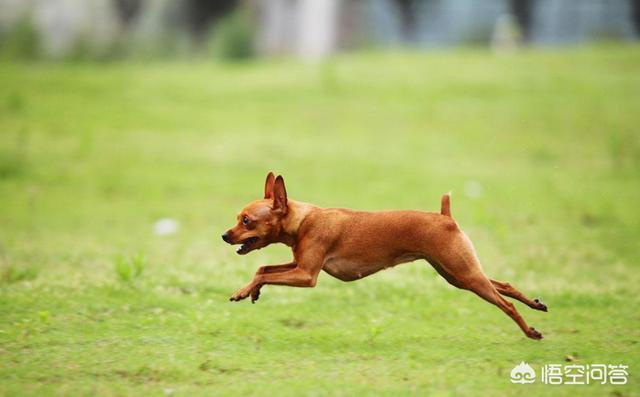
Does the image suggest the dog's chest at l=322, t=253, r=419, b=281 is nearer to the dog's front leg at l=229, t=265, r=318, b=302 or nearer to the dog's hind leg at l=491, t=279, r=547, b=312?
the dog's front leg at l=229, t=265, r=318, b=302

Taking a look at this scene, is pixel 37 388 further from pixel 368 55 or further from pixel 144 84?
pixel 368 55

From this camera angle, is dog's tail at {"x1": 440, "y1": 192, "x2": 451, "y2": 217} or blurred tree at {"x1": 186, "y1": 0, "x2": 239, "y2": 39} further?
blurred tree at {"x1": 186, "y1": 0, "x2": 239, "y2": 39}

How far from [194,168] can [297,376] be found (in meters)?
12.3

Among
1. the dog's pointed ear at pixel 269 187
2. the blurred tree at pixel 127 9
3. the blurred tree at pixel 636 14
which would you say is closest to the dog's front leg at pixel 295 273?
the dog's pointed ear at pixel 269 187

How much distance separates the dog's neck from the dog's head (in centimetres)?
4

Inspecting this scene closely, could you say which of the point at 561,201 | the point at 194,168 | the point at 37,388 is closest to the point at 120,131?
the point at 194,168

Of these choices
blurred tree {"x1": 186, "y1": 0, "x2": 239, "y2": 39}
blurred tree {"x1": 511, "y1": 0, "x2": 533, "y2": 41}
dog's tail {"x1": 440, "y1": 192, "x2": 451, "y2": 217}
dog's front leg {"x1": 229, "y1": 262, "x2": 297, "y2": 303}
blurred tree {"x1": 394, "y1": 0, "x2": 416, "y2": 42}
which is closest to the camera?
dog's front leg {"x1": 229, "y1": 262, "x2": 297, "y2": 303}

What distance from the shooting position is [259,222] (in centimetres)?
762

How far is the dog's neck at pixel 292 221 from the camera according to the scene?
25.3 feet

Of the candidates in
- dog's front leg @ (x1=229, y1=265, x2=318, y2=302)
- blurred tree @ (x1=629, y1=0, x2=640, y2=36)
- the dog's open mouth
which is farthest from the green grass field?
blurred tree @ (x1=629, y1=0, x2=640, y2=36)

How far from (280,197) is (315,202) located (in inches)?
339

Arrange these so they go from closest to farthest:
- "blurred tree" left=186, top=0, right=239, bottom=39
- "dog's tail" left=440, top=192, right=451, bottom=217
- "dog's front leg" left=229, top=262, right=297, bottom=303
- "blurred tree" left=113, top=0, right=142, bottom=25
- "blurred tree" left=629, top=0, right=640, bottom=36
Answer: "dog's front leg" left=229, top=262, right=297, bottom=303
"dog's tail" left=440, top=192, right=451, bottom=217
"blurred tree" left=113, top=0, right=142, bottom=25
"blurred tree" left=629, top=0, right=640, bottom=36
"blurred tree" left=186, top=0, right=239, bottom=39

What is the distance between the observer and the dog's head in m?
7.59

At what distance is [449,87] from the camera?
80.9 feet
